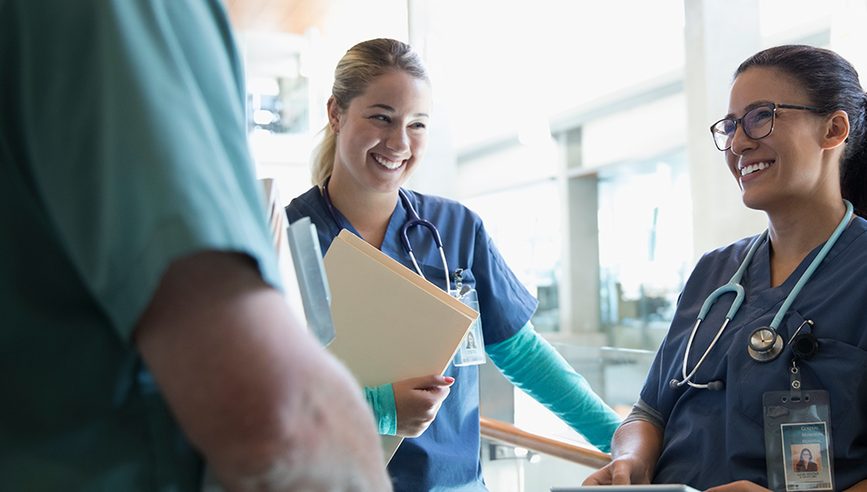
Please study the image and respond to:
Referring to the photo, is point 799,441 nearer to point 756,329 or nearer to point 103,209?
point 756,329

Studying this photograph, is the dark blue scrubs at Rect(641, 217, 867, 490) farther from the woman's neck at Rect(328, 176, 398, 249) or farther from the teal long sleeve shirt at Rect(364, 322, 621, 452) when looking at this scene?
the woman's neck at Rect(328, 176, 398, 249)

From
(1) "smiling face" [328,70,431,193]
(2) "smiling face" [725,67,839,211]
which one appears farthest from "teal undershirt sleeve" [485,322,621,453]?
(2) "smiling face" [725,67,839,211]

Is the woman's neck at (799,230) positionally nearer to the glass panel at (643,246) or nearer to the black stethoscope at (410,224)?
the black stethoscope at (410,224)

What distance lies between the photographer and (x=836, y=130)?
4.07 ft

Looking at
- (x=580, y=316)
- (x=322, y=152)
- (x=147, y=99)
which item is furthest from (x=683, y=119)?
(x=147, y=99)

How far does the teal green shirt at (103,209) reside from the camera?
1.10ft

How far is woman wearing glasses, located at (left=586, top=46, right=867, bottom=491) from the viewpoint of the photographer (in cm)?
105

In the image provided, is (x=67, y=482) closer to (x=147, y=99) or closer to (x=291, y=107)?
(x=147, y=99)

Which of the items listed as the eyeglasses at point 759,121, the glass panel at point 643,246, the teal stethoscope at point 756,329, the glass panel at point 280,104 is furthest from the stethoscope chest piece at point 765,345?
the glass panel at point 280,104

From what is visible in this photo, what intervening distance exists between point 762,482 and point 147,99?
3.65 feet

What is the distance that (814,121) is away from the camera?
A: 4.03 ft

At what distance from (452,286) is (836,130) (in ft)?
2.77

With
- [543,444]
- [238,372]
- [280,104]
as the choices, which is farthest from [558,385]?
[280,104]

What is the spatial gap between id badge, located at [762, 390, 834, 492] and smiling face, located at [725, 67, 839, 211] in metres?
0.38
